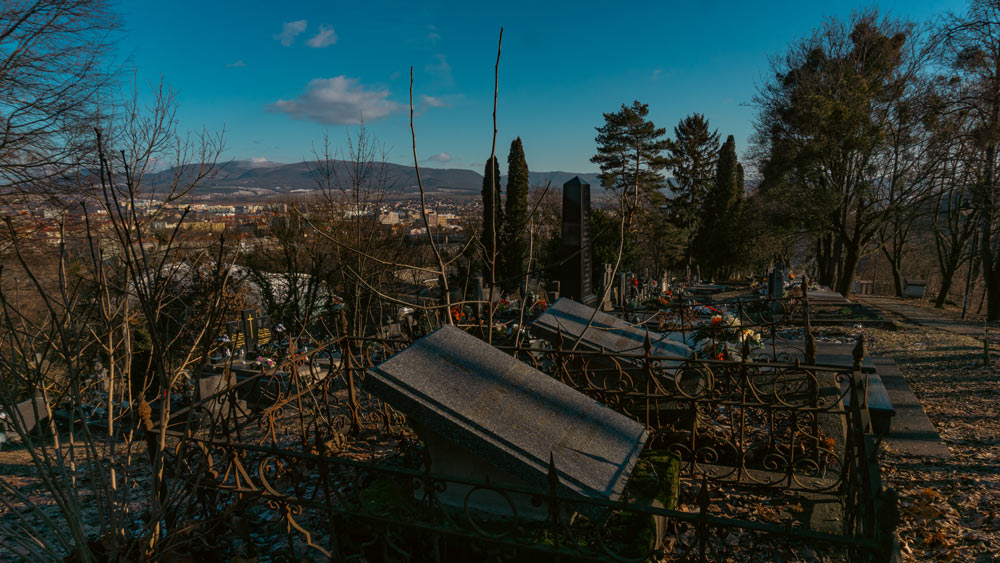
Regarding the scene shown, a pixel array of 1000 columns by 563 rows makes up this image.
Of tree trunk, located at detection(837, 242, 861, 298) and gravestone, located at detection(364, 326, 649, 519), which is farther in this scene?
tree trunk, located at detection(837, 242, 861, 298)

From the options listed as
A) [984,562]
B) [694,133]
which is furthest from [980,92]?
[694,133]

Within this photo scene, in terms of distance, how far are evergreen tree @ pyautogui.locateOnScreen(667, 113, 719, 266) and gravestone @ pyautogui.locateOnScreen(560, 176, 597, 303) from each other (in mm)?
26478

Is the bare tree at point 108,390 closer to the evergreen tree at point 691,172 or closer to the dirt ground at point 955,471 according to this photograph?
the dirt ground at point 955,471

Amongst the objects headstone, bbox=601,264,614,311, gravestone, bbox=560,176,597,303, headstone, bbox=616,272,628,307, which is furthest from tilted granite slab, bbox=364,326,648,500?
headstone, bbox=616,272,628,307

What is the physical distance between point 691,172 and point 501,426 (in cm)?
3707

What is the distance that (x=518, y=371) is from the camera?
3506 mm

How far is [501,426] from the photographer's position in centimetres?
281

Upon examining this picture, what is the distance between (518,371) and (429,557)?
1.24 m

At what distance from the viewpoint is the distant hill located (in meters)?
9.52

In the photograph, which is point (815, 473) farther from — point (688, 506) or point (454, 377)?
point (454, 377)

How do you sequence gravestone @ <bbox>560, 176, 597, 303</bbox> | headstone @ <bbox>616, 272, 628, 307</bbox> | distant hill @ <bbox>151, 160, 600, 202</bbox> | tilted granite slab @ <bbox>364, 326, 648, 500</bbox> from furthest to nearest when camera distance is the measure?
headstone @ <bbox>616, 272, 628, 307</bbox> → gravestone @ <bbox>560, 176, 597, 303</bbox> → distant hill @ <bbox>151, 160, 600, 202</bbox> → tilted granite slab @ <bbox>364, 326, 648, 500</bbox>

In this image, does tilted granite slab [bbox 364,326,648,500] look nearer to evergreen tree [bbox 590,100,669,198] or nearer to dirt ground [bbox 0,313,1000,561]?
dirt ground [bbox 0,313,1000,561]

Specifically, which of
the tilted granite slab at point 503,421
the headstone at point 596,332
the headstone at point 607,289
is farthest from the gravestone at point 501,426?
the headstone at point 596,332

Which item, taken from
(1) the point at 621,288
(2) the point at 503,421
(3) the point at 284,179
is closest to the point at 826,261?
(1) the point at 621,288
